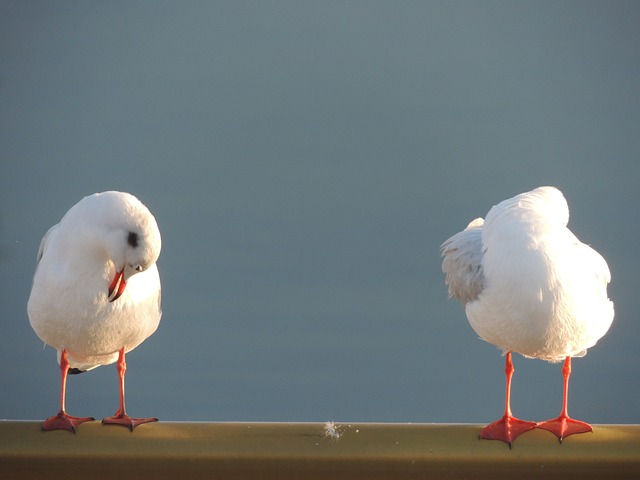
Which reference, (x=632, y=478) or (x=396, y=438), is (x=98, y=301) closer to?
(x=396, y=438)

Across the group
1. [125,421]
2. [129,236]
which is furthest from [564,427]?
[129,236]

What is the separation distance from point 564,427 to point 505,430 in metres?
0.22

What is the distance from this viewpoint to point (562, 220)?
4559mm

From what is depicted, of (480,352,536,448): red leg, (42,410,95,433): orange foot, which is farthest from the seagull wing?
(42,410,95,433): orange foot

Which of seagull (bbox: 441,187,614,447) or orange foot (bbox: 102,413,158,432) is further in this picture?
seagull (bbox: 441,187,614,447)

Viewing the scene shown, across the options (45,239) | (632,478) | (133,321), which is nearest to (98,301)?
(133,321)

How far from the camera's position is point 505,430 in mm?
4047

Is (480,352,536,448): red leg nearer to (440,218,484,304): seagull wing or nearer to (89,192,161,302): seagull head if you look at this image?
(440,218,484,304): seagull wing

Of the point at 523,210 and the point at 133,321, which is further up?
the point at 523,210

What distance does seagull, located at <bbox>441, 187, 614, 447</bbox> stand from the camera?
4.27 meters

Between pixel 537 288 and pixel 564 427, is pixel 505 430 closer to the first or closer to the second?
pixel 564 427

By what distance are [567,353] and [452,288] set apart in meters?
0.55

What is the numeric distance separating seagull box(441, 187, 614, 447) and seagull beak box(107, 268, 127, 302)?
131 cm

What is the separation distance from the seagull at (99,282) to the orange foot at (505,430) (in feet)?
3.87
